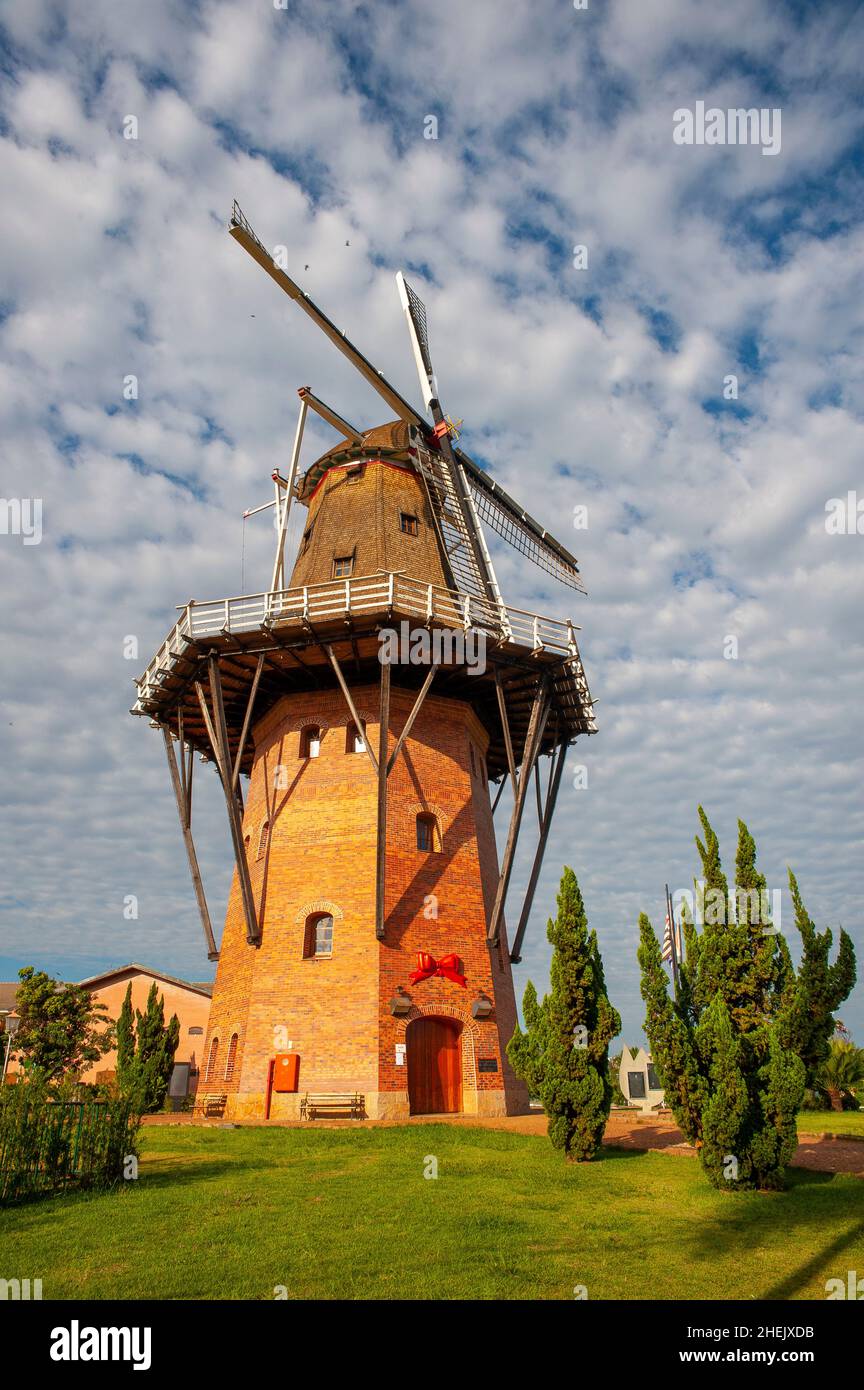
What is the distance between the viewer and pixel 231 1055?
19547 millimetres

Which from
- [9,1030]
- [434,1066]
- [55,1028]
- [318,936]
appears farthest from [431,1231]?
[9,1030]

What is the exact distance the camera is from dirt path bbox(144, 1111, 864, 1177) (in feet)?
44.5

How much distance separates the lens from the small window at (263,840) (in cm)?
2101

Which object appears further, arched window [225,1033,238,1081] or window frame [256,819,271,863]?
window frame [256,819,271,863]

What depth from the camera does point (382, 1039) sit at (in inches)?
691

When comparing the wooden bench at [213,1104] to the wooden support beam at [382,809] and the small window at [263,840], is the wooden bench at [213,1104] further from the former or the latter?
the small window at [263,840]

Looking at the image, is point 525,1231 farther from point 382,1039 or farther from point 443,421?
point 443,421

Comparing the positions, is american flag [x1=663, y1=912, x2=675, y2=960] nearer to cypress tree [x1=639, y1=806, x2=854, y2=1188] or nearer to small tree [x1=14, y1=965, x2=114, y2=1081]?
cypress tree [x1=639, y1=806, x2=854, y2=1188]

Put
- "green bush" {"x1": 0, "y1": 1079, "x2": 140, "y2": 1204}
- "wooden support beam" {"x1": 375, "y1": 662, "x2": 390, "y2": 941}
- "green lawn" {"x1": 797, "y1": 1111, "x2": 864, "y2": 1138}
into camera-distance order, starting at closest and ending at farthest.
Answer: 1. "green bush" {"x1": 0, "y1": 1079, "x2": 140, "y2": 1204}
2. "wooden support beam" {"x1": 375, "y1": 662, "x2": 390, "y2": 941}
3. "green lawn" {"x1": 797, "y1": 1111, "x2": 864, "y2": 1138}

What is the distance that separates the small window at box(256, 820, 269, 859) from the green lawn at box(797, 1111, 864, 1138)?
13.2m

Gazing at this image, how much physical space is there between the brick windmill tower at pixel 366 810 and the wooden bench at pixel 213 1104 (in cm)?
6

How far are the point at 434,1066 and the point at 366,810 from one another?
5.60 meters

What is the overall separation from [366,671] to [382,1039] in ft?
27.5

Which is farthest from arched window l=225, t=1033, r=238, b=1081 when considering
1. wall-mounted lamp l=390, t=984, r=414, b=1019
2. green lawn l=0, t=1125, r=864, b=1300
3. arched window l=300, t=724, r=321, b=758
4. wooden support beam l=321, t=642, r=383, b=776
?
wooden support beam l=321, t=642, r=383, b=776
